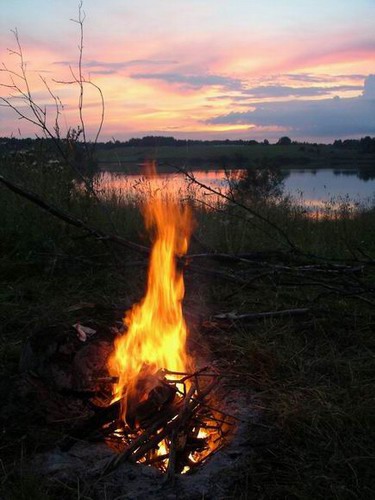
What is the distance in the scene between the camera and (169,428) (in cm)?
244

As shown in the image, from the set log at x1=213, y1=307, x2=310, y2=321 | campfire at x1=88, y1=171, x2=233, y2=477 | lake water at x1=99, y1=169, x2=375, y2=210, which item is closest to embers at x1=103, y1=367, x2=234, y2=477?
campfire at x1=88, y1=171, x2=233, y2=477

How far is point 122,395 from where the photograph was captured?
104 inches

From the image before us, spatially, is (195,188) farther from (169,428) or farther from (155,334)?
(169,428)

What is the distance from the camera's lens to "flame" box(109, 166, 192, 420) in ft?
9.25

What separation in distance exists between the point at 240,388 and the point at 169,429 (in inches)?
26.3

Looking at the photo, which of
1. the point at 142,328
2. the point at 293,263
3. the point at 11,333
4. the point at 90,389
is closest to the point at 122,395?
the point at 90,389

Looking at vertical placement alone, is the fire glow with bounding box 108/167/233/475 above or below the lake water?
below

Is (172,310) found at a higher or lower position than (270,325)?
higher


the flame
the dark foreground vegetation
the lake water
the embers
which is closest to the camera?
the dark foreground vegetation

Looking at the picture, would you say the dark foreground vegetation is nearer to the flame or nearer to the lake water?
the flame

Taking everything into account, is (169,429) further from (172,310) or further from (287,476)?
(172,310)

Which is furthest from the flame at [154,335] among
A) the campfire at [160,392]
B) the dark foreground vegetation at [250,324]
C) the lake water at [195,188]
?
the lake water at [195,188]

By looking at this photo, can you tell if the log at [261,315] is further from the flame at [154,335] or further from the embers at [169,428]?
the embers at [169,428]

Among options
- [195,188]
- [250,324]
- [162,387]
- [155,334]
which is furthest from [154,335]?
[195,188]
